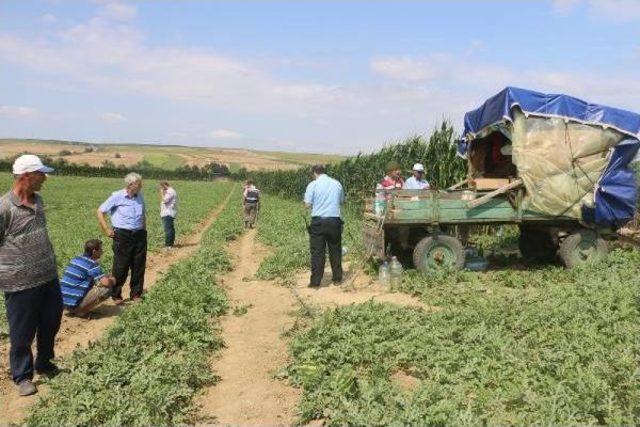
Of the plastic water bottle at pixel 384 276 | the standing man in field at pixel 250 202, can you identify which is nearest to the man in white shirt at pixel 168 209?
the standing man in field at pixel 250 202

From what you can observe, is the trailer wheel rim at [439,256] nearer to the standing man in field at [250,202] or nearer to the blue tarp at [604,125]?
the blue tarp at [604,125]

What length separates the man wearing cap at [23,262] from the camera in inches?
205

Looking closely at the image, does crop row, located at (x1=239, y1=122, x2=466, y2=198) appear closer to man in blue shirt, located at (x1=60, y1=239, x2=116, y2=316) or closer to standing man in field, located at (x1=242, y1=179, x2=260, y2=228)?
standing man in field, located at (x1=242, y1=179, x2=260, y2=228)

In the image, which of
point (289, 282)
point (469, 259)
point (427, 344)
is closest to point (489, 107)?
point (469, 259)

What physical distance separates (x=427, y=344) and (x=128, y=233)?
510 cm

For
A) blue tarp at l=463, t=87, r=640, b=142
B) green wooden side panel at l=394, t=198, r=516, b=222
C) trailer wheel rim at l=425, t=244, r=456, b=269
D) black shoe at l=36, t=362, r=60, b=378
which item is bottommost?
black shoe at l=36, t=362, r=60, b=378

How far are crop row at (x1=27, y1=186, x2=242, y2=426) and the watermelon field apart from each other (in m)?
0.02

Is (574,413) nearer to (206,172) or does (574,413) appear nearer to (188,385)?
(188,385)

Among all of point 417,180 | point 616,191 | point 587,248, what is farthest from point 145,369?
point 616,191

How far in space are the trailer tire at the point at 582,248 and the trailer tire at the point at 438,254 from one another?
1963 mm

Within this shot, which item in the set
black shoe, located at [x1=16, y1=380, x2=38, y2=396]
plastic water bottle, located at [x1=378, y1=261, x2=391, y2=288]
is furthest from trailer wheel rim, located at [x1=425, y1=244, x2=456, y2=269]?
black shoe, located at [x1=16, y1=380, x2=38, y2=396]

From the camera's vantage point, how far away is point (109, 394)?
473 centimetres

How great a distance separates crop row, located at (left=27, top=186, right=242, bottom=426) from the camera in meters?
4.46

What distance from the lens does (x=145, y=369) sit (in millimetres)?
5211
